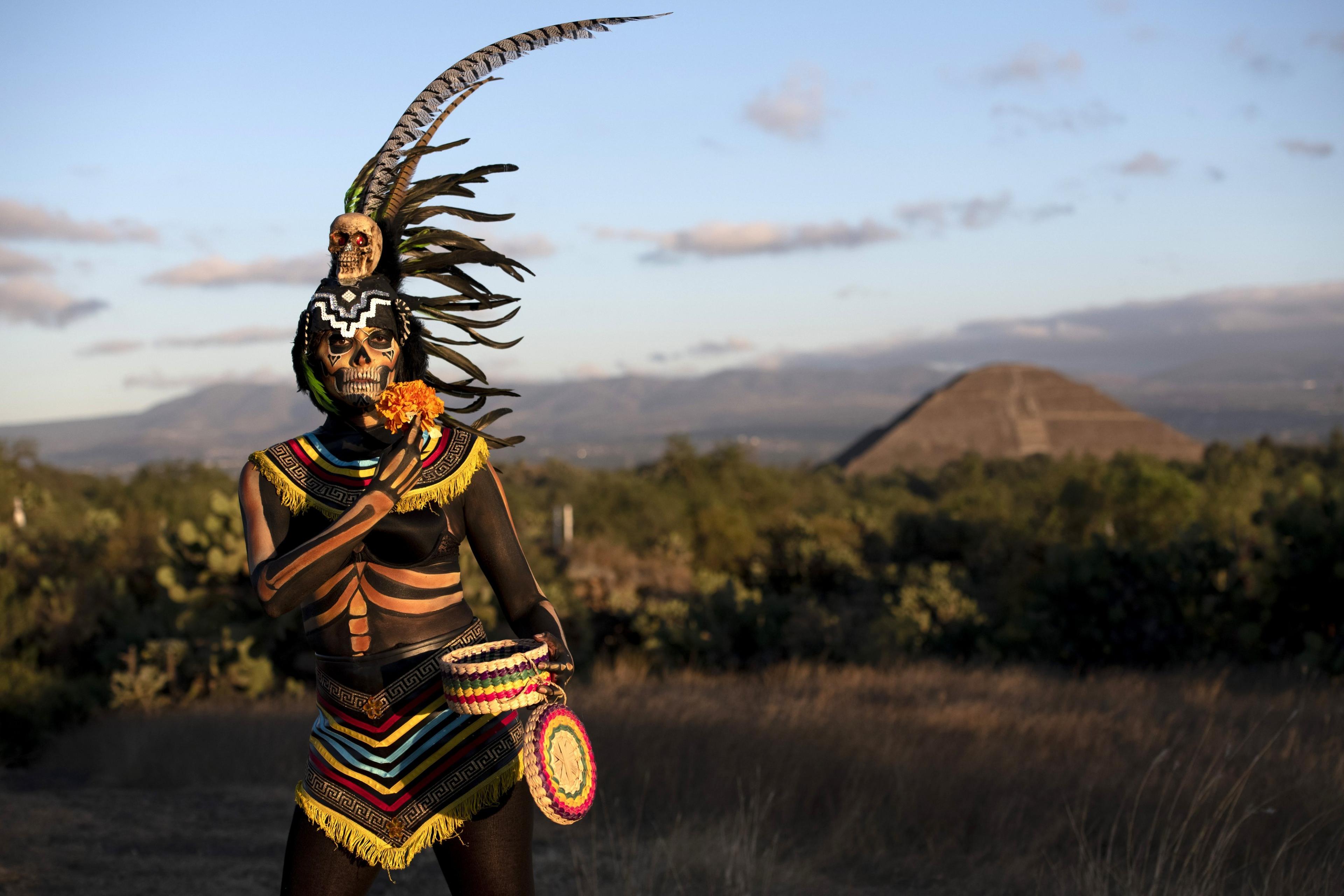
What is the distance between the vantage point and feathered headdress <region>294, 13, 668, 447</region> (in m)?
3.70

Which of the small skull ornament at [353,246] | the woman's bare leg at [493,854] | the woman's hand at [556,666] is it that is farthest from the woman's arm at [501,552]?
the small skull ornament at [353,246]

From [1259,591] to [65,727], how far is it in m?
13.7

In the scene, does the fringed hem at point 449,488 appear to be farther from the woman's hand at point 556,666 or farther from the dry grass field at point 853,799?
the dry grass field at point 853,799

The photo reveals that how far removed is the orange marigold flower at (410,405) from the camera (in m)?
3.26

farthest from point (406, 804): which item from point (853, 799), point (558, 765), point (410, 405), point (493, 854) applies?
point (853, 799)

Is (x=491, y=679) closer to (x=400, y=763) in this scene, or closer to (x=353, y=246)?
(x=400, y=763)

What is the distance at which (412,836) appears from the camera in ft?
10.9

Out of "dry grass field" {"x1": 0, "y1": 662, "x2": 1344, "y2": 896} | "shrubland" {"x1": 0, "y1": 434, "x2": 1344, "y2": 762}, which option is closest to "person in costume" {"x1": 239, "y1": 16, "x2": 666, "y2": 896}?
"dry grass field" {"x1": 0, "y1": 662, "x2": 1344, "y2": 896}

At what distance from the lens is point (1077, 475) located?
3362 cm

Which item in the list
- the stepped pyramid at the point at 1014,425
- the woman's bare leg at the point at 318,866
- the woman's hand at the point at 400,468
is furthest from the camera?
the stepped pyramid at the point at 1014,425

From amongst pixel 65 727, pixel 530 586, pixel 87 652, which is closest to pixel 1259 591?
pixel 530 586

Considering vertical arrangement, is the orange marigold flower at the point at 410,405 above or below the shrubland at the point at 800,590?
above

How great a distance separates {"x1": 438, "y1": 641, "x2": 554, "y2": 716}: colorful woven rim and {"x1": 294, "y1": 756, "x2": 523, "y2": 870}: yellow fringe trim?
31cm

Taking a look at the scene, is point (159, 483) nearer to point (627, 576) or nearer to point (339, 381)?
point (627, 576)
